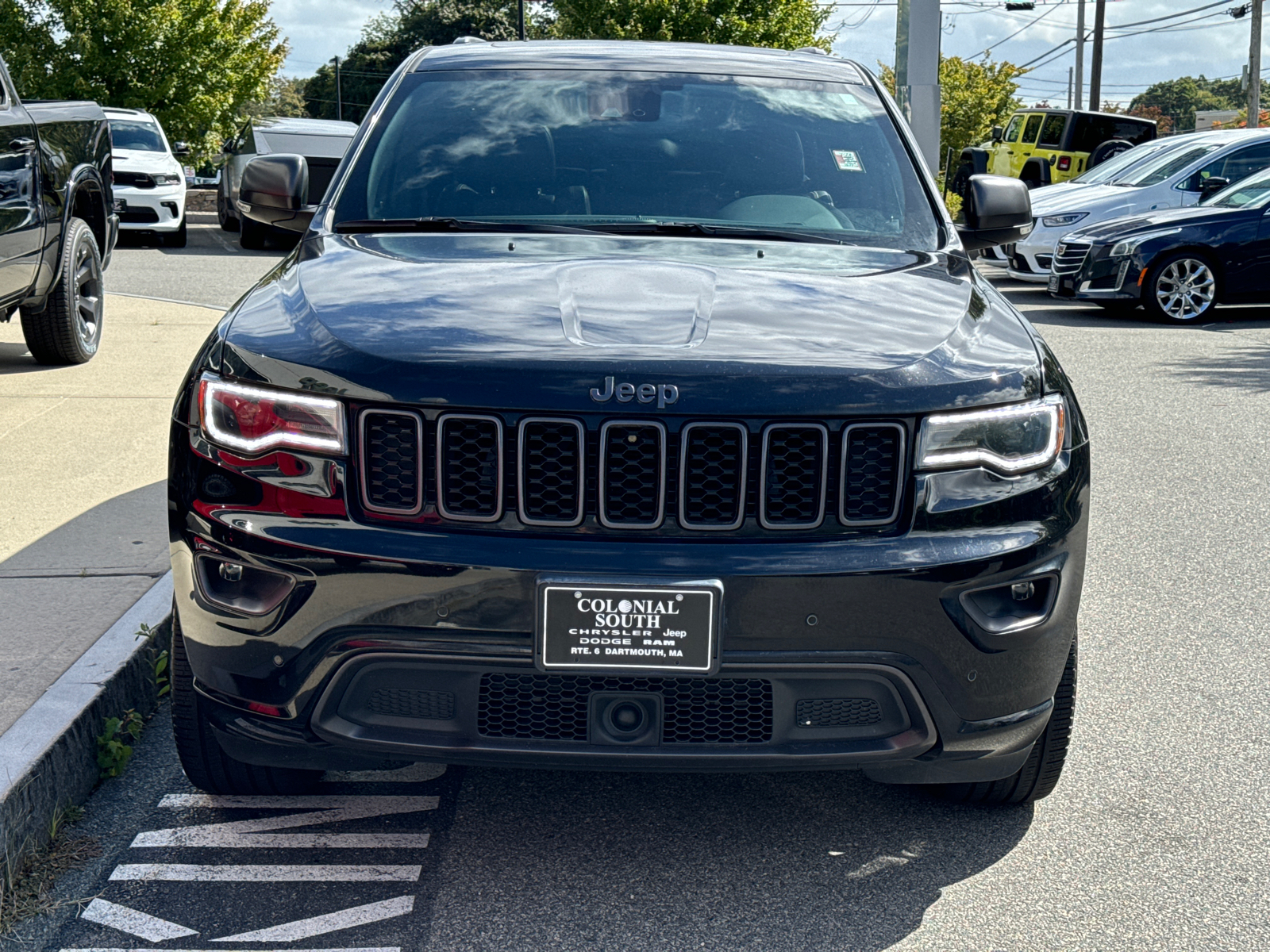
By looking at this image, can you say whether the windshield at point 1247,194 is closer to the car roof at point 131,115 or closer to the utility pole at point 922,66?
the utility pole at point 922,66

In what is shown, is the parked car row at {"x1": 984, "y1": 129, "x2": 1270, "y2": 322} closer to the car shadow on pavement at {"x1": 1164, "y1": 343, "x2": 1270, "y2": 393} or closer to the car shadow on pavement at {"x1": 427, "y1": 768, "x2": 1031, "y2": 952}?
the car shadow on pavement at {"x1": 1164, "y1": 343, "x2": 1270, "y2": 393}

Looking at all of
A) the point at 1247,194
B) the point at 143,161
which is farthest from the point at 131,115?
the point at 1247,194

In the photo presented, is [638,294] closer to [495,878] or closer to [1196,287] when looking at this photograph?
[495,878]

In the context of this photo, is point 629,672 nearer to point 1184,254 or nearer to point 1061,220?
point 1184,254

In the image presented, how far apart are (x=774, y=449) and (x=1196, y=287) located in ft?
40.0

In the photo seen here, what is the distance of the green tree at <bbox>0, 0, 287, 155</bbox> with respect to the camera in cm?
2866

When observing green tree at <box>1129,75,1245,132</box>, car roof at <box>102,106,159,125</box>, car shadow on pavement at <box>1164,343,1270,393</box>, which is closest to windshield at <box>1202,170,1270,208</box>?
car shadow on pavement at <box>1164,343,1270,393</box>

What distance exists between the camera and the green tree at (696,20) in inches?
1379

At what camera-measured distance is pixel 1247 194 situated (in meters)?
14.3

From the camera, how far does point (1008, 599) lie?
2.95m

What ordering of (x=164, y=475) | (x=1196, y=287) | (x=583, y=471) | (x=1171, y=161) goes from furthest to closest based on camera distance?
(x=1171, y=161) < (x=1196, y=287) < (x=164, y=475) < (x=583, y=471)

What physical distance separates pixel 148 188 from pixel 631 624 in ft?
61.3

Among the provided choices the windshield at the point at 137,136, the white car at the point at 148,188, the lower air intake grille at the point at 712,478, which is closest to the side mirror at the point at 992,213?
the lower air intake grille at the point at 712,478

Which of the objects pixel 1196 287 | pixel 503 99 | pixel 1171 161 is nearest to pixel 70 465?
pixel 503 99
